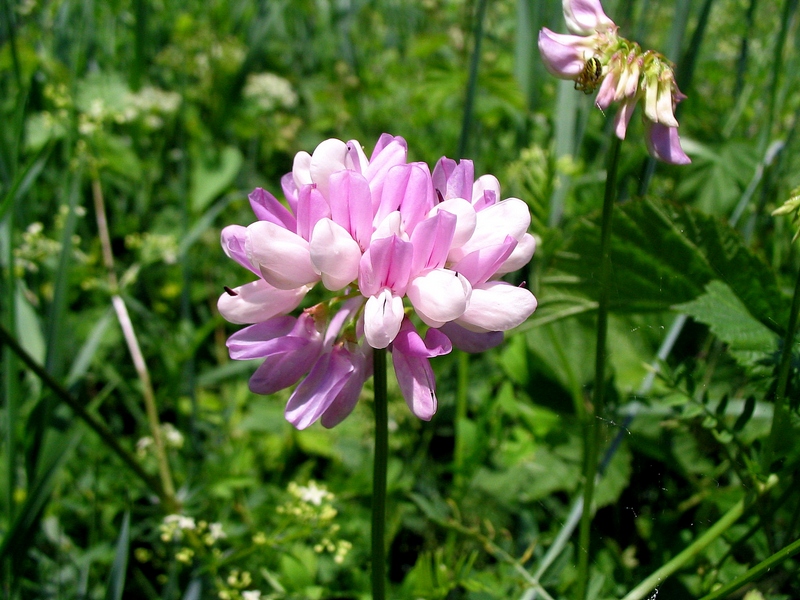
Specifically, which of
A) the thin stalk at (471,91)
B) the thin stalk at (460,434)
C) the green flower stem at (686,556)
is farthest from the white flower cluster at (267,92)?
the green flower stem at (686,556)

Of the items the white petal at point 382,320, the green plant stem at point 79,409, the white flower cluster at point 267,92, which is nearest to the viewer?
the white petal at point 382,320

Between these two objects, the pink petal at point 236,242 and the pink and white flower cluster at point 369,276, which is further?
the pink petal at point 236,242

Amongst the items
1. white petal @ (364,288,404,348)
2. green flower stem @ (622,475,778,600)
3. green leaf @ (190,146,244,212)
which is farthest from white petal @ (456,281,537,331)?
green leaf @ (190,146,244,212)

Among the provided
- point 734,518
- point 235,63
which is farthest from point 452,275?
point 235,63

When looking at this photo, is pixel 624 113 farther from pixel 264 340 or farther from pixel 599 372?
pixel 264 340

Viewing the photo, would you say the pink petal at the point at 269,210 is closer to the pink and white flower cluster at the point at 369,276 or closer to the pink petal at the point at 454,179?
the pink and white flower cluster at the point at 369,276

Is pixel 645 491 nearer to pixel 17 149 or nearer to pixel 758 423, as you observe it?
pixel 758 423

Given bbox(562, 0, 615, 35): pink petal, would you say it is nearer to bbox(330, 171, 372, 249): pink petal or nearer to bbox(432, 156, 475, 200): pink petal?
bbox(432, 156, 475, 200): pink petal

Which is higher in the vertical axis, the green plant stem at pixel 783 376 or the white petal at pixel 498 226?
the white petal at pixel 498 226
